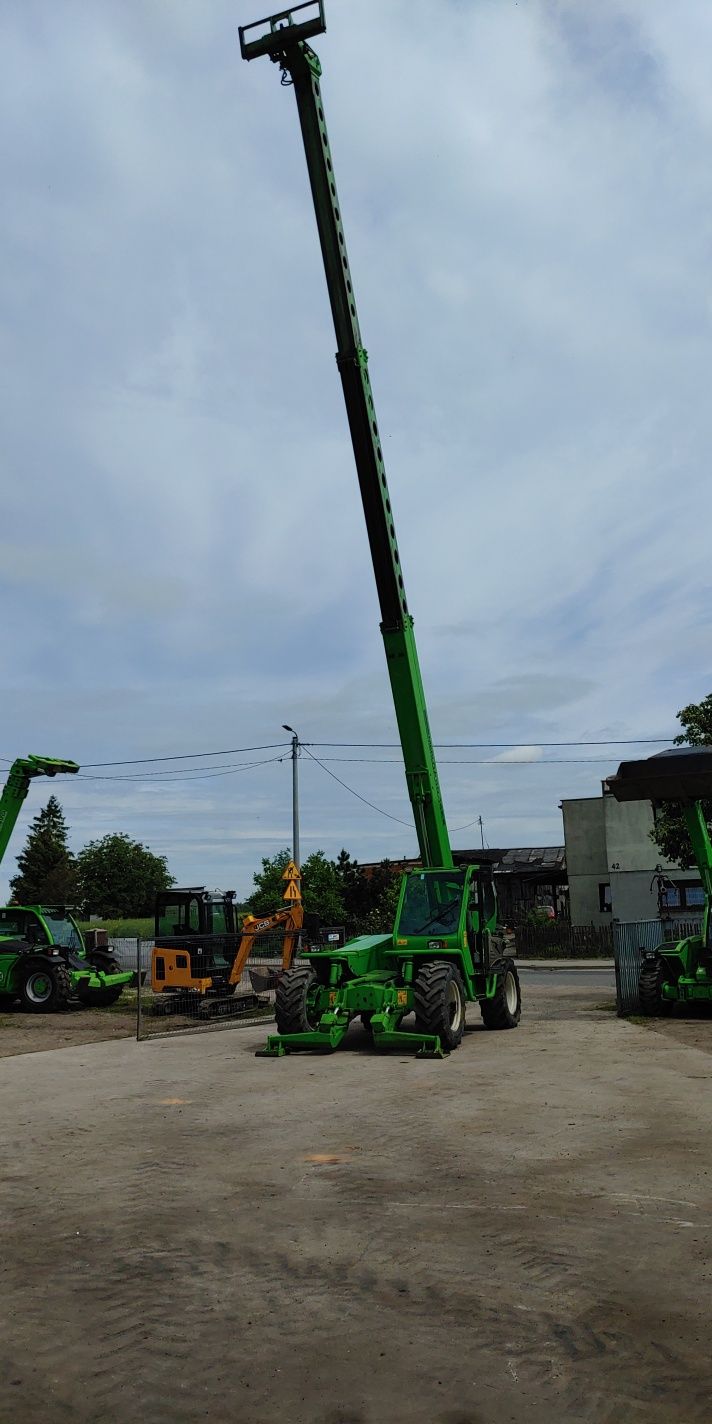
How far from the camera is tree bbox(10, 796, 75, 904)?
77.8m

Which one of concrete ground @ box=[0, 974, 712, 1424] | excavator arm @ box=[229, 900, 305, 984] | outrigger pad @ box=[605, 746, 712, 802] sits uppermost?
outrigger pad @ box=[605, 746, 712, 802]

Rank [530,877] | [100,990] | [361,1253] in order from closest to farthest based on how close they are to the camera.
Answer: [361,1253], [100,990], [530,877]

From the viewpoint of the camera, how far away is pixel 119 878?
8956cm

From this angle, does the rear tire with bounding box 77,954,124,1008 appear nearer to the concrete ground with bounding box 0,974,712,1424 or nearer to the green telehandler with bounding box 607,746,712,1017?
the concrete ground with bounding box 0,974,712,1424

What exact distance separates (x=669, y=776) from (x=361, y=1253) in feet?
39.6

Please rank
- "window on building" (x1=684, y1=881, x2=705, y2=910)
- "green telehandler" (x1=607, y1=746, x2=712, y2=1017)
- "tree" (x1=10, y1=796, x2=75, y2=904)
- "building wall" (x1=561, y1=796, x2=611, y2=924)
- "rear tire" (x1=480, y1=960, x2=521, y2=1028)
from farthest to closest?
"tree" (x1=10, y1=796, x2=75, y2=904), "building wall" (x1=561, y1=796, x2=611, y2=924), "window on building" (x1=684, y1=881, x2=705, y2=910), "green telehandler" (x1=607, y1=746, x2=712, y2=1017), "rear tire" (x1=480, y1=960, x2=521, y2=1028)

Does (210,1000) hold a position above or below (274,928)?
below

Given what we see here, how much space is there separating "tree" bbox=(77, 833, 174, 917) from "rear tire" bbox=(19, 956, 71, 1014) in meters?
68.2

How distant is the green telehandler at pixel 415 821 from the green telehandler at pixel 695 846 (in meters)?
3.03

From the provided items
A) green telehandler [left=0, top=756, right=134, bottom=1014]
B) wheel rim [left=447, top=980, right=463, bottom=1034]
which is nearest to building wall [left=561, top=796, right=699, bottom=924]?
green telehandler [left=0, top=756, right=134, bottom=1014]

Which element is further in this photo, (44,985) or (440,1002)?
(44,985)

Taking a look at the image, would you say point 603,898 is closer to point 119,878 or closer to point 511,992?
point 511,992

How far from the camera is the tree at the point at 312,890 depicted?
45219mm

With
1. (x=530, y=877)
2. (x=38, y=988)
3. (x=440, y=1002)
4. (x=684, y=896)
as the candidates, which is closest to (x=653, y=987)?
(x=440, y=1002)
